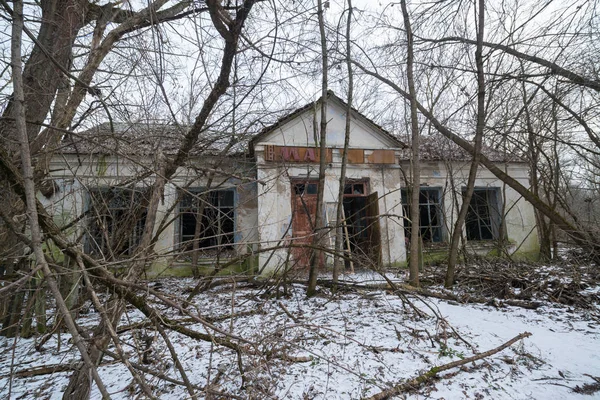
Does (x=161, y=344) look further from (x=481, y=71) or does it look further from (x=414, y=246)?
(x=481, y=71)

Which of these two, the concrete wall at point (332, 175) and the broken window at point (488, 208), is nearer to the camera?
the concrete wall at point (332, 175)

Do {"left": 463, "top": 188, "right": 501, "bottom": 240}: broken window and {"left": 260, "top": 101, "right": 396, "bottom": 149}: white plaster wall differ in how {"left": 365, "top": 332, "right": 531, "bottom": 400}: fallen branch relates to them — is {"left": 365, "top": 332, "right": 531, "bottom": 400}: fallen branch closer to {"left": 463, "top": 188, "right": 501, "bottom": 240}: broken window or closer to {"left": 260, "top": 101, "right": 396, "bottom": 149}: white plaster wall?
{"left": 260, "top": 101, "right": 396, "bottom": 149}: white plaster wall

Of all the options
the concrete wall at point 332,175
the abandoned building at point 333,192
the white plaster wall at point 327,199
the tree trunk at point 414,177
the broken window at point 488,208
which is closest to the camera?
the tree trunk at point 414,177

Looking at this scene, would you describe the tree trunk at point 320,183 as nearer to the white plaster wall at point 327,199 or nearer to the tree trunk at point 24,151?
the white plaster wall at point 327,199

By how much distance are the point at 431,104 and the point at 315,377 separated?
8278 mm

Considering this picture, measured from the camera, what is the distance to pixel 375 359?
3096mm

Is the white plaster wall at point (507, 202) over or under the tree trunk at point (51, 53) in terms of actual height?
under

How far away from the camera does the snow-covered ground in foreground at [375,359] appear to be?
101 inches

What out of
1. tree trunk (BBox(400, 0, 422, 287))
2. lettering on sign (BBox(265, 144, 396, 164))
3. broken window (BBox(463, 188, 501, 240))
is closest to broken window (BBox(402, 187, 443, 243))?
broken window (BBox(463, 188, 501, 240))

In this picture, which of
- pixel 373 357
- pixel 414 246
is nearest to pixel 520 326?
Result: pixel 414 246

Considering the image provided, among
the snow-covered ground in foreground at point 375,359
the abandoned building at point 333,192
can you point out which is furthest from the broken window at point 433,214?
the snow-covered ground in foreground at point 375,359

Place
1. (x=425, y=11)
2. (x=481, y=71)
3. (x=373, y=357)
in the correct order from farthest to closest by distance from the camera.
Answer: (x=425, y=11) → (x=481, y=71) → (x=373, y=357)

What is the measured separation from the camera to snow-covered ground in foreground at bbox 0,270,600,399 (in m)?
2.55

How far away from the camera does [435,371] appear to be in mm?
2785
